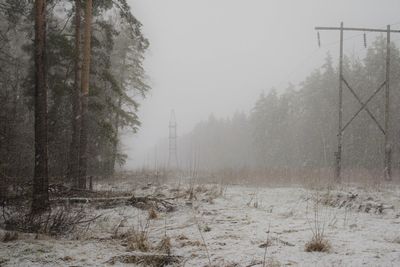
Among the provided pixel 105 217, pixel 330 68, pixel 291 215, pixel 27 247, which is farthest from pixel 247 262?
pixel 330 68

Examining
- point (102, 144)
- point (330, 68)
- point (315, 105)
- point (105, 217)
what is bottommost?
point (105, 217)

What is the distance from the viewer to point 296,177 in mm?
15711

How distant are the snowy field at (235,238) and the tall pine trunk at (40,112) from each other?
125 cm

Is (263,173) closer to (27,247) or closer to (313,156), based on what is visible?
(27,247)

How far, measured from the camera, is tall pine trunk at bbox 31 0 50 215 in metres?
6.74

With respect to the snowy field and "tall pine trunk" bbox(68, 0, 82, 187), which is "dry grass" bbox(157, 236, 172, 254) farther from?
"tall pine trunk" bbox(68, 0, 82, 187)

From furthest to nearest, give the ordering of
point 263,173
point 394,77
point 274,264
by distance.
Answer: point 394,77 < point 263,173 < point 274,264

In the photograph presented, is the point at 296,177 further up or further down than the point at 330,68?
further down

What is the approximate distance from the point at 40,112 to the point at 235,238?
503 cm

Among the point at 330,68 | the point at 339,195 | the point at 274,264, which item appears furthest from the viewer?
the point at 330,68

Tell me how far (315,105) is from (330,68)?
16.9ft

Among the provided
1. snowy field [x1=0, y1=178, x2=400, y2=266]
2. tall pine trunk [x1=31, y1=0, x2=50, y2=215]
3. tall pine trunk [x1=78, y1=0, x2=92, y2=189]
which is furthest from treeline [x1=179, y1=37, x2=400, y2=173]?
tall pine trunk [x1=31, y1=0, x2=50, y2=215]

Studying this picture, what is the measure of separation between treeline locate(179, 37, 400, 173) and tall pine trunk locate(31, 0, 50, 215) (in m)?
15.7

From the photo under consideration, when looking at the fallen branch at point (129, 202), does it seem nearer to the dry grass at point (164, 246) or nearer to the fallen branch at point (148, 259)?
the dry grass at point (164, 246)
